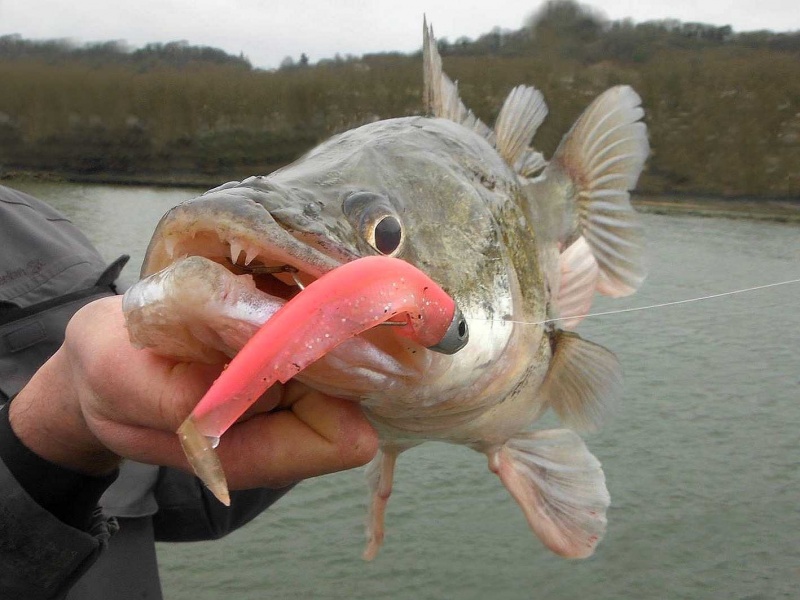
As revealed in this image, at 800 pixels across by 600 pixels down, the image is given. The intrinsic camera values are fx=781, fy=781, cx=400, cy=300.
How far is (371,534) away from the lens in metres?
1.92

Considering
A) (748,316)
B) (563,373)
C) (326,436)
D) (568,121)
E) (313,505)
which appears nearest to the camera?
(326,436)

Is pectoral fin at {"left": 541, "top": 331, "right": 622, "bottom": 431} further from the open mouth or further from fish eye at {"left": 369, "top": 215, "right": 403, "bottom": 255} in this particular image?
the open mouth

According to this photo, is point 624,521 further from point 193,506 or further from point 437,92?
point 437,92

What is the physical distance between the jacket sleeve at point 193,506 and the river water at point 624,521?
8.50 feet

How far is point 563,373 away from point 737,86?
2050 centimetres

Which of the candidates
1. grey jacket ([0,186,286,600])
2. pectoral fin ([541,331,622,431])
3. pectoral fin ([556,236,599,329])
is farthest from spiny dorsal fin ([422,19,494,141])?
grey jacket ([0,186,286,600])

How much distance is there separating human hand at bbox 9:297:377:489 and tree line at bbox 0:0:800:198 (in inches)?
532

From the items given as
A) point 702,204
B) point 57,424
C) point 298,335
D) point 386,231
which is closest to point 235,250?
A: point 298,335

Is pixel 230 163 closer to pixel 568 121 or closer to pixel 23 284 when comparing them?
pixel 568 121

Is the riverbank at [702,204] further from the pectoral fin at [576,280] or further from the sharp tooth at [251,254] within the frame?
the sharp tooth at [251,254]

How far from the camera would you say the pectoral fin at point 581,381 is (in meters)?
1.66

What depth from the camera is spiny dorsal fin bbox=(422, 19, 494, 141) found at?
172cm

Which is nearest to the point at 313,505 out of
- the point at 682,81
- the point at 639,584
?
the point at 639,584

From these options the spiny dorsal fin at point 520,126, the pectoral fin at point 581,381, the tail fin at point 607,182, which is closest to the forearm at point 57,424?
the pectoral fin at point 581,381
